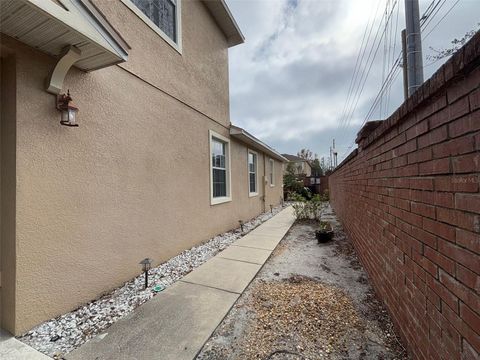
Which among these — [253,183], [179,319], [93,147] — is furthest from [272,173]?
[179,319]

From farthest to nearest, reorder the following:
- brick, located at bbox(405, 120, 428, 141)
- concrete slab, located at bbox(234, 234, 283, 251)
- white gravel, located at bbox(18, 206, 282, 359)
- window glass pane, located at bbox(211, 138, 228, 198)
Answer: window glass pane, located at bbox(211, 138, 228, 198)
concrete slab, located at bbox(234, 234, 283, 251)
white gravel, located at bbox(18, 206, 282, 359)
brick, located at bbox(405, 120, 428, 141)

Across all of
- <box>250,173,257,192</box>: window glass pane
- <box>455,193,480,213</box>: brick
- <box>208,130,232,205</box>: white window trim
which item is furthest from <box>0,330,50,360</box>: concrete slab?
<box>250,173,257,192</box>: window glass pane

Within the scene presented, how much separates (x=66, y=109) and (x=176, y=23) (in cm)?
355

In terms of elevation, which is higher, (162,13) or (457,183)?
(162,13)

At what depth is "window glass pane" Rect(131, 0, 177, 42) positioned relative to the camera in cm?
407

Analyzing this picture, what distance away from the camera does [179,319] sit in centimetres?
240

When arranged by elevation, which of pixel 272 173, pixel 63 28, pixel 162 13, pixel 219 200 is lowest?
pixel 219 200

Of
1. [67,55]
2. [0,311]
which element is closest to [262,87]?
[67,55]

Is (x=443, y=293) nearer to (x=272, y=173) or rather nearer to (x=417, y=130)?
(x=417, y=130)

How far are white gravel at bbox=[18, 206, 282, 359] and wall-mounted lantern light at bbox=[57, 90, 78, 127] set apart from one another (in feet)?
7.16

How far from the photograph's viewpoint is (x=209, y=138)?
5.72 meters

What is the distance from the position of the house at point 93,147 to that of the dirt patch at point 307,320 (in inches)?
72.8

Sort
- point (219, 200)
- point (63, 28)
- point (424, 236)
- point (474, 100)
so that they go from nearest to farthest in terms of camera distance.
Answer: point (474, 100) < point (424, 236) < point (63, 28) < point (219, 200)

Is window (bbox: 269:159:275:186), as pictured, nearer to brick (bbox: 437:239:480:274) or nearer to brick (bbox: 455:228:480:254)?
brick (bbox: 437:239:480:274)
